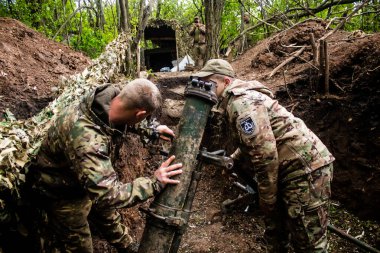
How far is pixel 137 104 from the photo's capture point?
93.2 inches

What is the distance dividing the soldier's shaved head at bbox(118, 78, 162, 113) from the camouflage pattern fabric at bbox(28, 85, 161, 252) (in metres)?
0.25

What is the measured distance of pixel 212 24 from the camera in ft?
25.6

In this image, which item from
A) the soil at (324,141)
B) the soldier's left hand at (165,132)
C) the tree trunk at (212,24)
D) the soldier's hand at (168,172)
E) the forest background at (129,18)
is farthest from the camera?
the tree trunk at (212,24)

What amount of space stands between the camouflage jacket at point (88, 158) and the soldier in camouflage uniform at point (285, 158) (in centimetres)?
97

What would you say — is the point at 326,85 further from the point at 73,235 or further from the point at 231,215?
the point at 73,235

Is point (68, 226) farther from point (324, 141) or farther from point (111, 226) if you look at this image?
point (324, 141)

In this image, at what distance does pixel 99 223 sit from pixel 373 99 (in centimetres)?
395

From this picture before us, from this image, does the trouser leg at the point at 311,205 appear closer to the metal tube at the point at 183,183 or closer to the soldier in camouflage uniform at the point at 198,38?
the metal tube at the point at 183,183

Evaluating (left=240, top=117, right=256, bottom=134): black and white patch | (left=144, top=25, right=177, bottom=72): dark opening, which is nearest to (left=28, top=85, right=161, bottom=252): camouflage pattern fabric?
(left=240, top=117, right=256, bottom=134): black and white patch

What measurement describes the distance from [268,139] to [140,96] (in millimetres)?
1178

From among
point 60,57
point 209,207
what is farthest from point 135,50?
point 209,207

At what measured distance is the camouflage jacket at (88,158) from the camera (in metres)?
2.28

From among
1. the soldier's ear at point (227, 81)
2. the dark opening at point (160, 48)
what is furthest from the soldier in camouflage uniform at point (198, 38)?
the soldier's ear at point (227, 81)

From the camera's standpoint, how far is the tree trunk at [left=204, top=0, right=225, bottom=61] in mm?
7719
